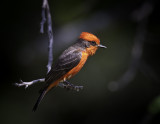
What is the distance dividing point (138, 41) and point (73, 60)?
2.08 metres

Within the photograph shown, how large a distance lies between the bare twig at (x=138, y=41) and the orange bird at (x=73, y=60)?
135cm

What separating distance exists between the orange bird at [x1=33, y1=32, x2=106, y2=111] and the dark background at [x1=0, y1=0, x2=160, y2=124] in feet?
7.05

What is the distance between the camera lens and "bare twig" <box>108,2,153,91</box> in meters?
A: 7.56

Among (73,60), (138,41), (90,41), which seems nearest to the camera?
(73,60)

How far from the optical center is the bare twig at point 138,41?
7.56 meters

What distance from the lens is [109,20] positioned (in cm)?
854

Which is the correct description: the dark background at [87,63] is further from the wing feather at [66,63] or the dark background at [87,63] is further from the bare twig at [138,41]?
A: the wing feather at [66,63]

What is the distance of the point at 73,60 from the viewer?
624cm

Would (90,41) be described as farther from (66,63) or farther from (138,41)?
(138,41)

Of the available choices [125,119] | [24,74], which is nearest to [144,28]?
[125,119]

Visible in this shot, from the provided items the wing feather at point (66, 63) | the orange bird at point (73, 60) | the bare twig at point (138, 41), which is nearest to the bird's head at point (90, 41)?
the orange bird at point (73, 60)

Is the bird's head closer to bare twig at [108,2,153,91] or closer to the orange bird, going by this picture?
the orange bird

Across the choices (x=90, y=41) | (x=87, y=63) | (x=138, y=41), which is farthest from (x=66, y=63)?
(x=87, y=63)

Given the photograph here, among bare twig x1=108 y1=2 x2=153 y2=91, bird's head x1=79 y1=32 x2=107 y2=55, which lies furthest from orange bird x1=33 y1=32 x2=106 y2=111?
bare twig x1=108 y1=2 x2=153 y2=91
